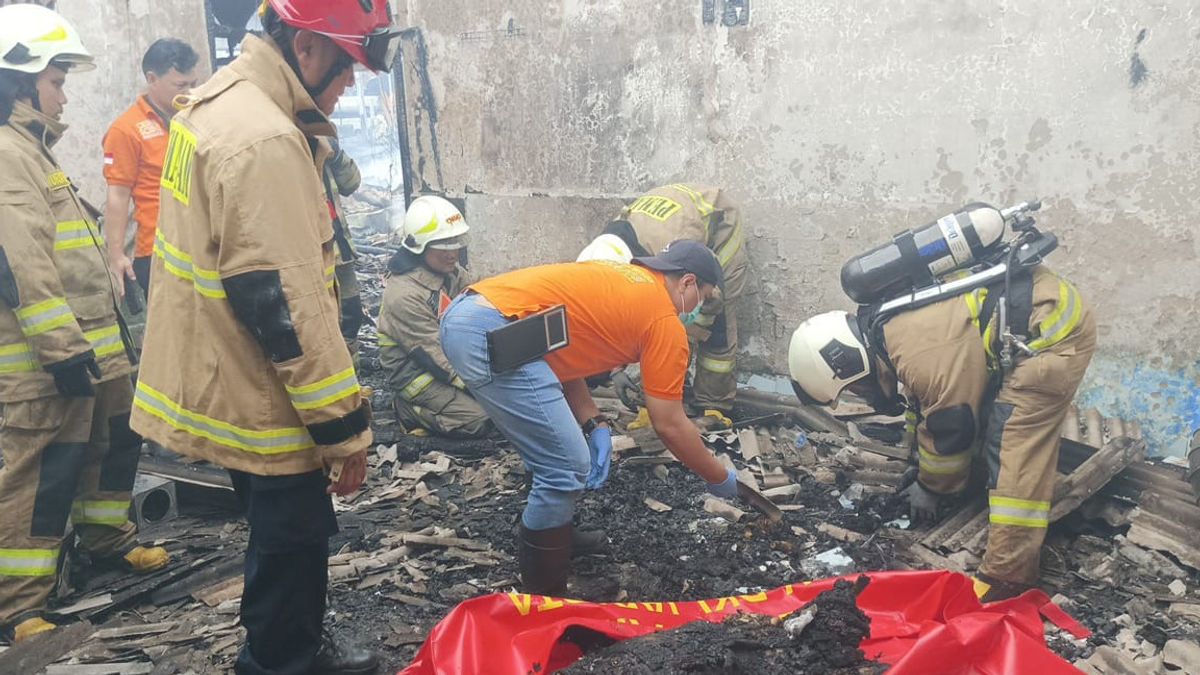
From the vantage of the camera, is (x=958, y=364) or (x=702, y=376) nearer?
(x=958, y=364)

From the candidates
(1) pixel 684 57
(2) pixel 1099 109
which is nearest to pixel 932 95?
(2) pixel 1099 109

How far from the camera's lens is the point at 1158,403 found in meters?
5.24

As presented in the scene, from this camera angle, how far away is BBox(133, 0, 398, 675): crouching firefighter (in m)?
2.43

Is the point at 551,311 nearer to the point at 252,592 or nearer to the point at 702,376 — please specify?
the point at 252,592

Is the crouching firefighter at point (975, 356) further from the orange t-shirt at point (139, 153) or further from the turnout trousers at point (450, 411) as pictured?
the orange t-shirt at point (139, 153)

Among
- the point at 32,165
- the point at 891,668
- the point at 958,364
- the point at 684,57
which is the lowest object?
the point at 891,668

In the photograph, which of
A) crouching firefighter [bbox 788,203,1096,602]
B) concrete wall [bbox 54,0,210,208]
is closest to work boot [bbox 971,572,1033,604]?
crouching firefighter [bbox 788,203,1096,602]

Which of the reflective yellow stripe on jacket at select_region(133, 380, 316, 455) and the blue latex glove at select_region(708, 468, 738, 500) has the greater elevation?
the reflective yellow stripe on jacket at select_region(133, 380, 316, 455)

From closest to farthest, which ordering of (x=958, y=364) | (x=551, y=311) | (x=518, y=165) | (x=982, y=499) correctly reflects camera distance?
(x=551, y=311), (x=958, y=364), (x=982, y=499), (x=518, y=165)

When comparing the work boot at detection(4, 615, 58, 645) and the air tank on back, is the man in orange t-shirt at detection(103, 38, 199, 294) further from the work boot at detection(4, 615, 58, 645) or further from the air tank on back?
the air tank on back

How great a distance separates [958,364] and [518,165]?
5280 millimetres

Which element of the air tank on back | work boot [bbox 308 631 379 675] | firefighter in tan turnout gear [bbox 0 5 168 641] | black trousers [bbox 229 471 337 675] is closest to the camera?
black trousers [bbox 229 471 337 675]

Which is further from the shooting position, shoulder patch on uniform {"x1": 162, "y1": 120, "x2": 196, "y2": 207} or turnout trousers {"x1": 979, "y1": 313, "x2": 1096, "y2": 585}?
turnout trousers {"x1": 979, "y1": 313, "x2": 1096, "y2": 585}

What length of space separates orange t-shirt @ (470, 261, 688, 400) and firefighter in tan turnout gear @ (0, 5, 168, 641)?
1.95 metres
